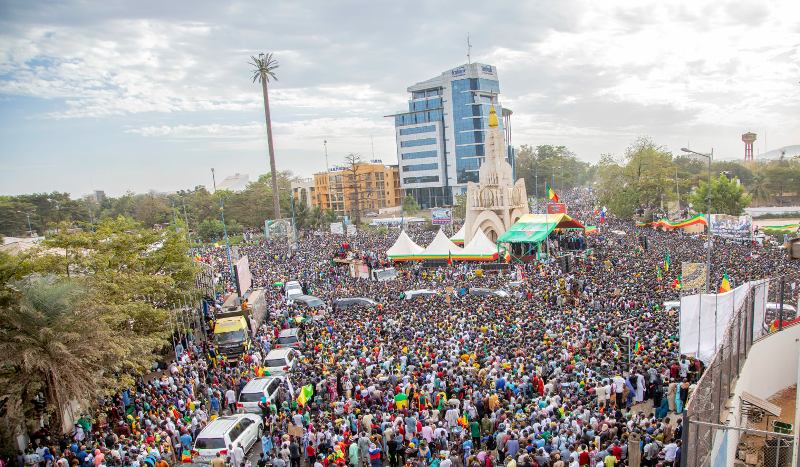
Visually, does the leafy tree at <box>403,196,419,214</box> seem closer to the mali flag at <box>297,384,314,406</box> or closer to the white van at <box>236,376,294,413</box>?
the white van at <box>236,376,294,413</box>

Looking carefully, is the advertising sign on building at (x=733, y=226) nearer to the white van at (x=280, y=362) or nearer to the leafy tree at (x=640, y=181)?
the leafy tree at (x=640, y=181)

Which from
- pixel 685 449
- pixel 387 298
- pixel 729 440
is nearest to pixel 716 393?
pixel 729 440

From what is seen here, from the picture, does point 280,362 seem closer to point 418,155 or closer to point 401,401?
point 401,401

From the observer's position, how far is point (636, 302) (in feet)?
62.7

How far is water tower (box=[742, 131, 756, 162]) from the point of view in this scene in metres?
110

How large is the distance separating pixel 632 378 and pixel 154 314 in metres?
13.7

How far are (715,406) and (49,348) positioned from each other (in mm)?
12763

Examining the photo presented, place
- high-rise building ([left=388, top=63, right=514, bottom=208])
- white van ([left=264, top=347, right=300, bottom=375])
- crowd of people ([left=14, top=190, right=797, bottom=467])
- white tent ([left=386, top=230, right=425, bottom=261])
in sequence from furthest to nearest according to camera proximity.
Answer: high-rise building ([left=388, top=63, right=514, bottom=208]) → white tent ([left=386, top=230, right=425, bottom=261]) → white van ([left=264, top=347, right=300, bottom=375]) → crowd of people ([left=14, top=190, right=797, bottom=467])

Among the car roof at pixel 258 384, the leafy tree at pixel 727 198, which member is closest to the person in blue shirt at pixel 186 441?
the car roof at pixel 258 384

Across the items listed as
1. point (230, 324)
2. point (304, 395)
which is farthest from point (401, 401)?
point (230, 324)

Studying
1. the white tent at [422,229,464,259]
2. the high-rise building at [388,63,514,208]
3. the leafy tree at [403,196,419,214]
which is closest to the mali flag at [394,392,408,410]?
the white tent at [422,229,464,259]

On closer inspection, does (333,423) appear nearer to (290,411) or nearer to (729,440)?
(290,411)

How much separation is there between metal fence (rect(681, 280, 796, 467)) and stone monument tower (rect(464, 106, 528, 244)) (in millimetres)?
25333

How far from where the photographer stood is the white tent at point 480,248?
31.3 metres
